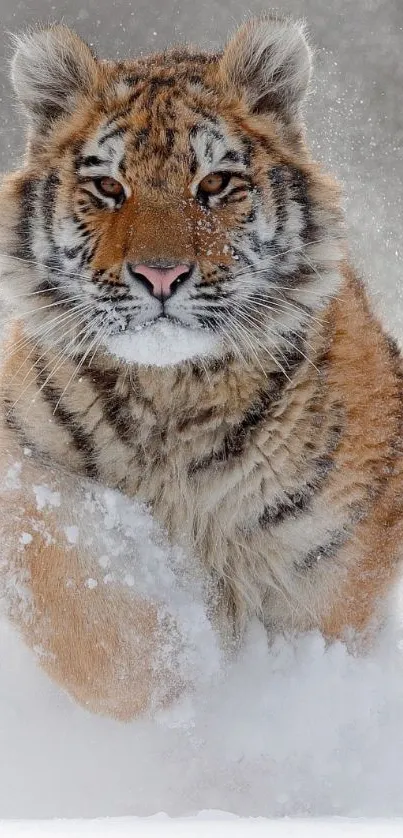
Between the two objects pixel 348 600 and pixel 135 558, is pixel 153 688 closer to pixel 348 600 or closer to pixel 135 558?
pixel 135 558

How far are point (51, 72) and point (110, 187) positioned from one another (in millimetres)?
485

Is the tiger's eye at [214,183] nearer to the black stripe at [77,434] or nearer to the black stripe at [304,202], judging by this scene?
the black stripe at [304,202]

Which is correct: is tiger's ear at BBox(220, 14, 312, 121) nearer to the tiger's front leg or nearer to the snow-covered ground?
the tiger's front leg

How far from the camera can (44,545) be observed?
9.48ft

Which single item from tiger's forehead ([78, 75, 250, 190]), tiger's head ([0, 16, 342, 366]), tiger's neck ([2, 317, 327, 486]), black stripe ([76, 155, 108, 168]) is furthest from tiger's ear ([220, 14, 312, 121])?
tiger's neck ([2, 317, 327, 486])

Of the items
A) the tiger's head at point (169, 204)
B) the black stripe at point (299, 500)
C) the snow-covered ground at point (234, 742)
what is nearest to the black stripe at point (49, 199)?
the tiger's head at point (169, 204)

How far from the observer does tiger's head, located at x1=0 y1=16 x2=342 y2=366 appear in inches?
109

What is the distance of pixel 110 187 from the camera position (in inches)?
115

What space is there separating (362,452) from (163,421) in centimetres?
55

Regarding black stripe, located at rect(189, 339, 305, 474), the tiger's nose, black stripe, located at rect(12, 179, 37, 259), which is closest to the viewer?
the tiger's nose

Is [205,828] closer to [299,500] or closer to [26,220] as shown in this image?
[299,500]

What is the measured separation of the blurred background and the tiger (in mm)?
7819

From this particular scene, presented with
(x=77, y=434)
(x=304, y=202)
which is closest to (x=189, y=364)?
(x=77, y=434)

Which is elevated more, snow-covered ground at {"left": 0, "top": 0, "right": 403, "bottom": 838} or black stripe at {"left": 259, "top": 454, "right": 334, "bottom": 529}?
black stripe at {"left": 259, "top": 454, "right": 334, "bottom": 529}
